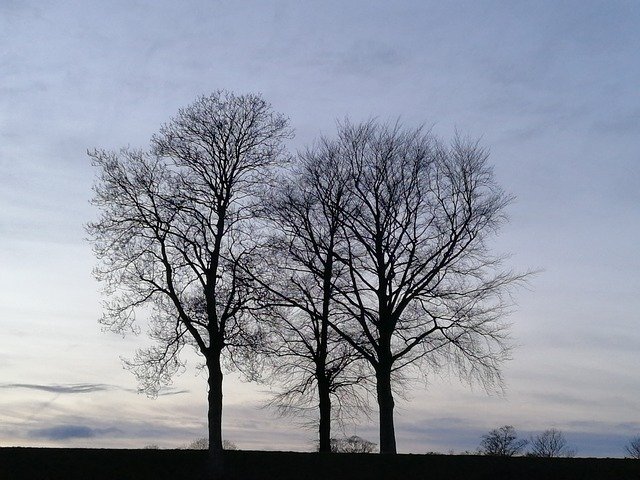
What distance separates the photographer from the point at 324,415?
34.3 meters

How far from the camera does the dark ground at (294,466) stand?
24.6m

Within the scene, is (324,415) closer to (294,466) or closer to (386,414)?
(386,414)

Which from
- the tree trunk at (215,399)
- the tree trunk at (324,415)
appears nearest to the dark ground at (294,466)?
the tree trunk at (215,399)

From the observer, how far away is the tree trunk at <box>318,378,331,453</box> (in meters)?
33.8

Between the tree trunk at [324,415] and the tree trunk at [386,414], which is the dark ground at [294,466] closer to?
the tree trunk at [386,414]

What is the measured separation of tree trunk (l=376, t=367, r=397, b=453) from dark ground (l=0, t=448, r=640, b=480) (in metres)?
4.02

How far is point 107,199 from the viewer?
28.3 m

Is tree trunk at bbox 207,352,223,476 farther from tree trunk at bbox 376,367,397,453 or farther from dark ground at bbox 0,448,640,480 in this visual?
tree trunk at bbox 376,367,397,453

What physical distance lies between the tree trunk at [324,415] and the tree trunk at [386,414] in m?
3.07

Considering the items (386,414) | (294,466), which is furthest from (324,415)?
(294,466)

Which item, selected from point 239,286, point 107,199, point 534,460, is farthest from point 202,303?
point 534,460

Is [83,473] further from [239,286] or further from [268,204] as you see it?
[268,204]

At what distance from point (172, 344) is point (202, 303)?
180 cm

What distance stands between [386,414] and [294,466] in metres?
6.80
